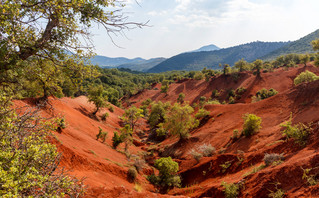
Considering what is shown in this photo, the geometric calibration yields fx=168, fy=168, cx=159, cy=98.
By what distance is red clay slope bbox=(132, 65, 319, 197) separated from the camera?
9453mm

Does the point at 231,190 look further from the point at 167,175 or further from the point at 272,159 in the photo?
the point at 167,175

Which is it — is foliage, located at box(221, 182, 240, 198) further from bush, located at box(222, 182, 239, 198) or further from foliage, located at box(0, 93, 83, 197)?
foliage, located at box(0, 93, 83, 197)

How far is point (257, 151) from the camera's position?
15.4 metres

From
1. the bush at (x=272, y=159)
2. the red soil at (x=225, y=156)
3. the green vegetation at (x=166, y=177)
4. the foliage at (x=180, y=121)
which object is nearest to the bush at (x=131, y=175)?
the red soil at (x=225, y=156)

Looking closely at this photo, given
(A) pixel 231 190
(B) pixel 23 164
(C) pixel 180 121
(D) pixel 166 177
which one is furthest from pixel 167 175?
(B) pixel 23 164

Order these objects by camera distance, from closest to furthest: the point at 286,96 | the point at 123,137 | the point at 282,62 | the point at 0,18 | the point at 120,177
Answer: the point at 0,18, the point at 120,177, the point at 123,137, the point at 286,96, the point at 282,62

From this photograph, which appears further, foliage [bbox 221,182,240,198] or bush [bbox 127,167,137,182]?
bush [bbox 127,167,137,182]

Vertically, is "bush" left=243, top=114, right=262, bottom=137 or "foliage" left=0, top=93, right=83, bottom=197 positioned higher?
"foliage" left=0, top=93, right=83, bottom=197

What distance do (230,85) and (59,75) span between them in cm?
7445

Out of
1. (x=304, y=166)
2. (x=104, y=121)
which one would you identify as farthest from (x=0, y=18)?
(x=104, y=121)

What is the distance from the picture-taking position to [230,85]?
71938 mm

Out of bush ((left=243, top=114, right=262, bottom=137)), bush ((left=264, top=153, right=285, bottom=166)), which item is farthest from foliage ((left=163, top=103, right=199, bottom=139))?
bush ((left=264, top=153, right=285, bottom=166))

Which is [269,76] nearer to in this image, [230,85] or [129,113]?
[230,85]

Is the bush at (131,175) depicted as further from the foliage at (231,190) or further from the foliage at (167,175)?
the foliage at (231,190)
